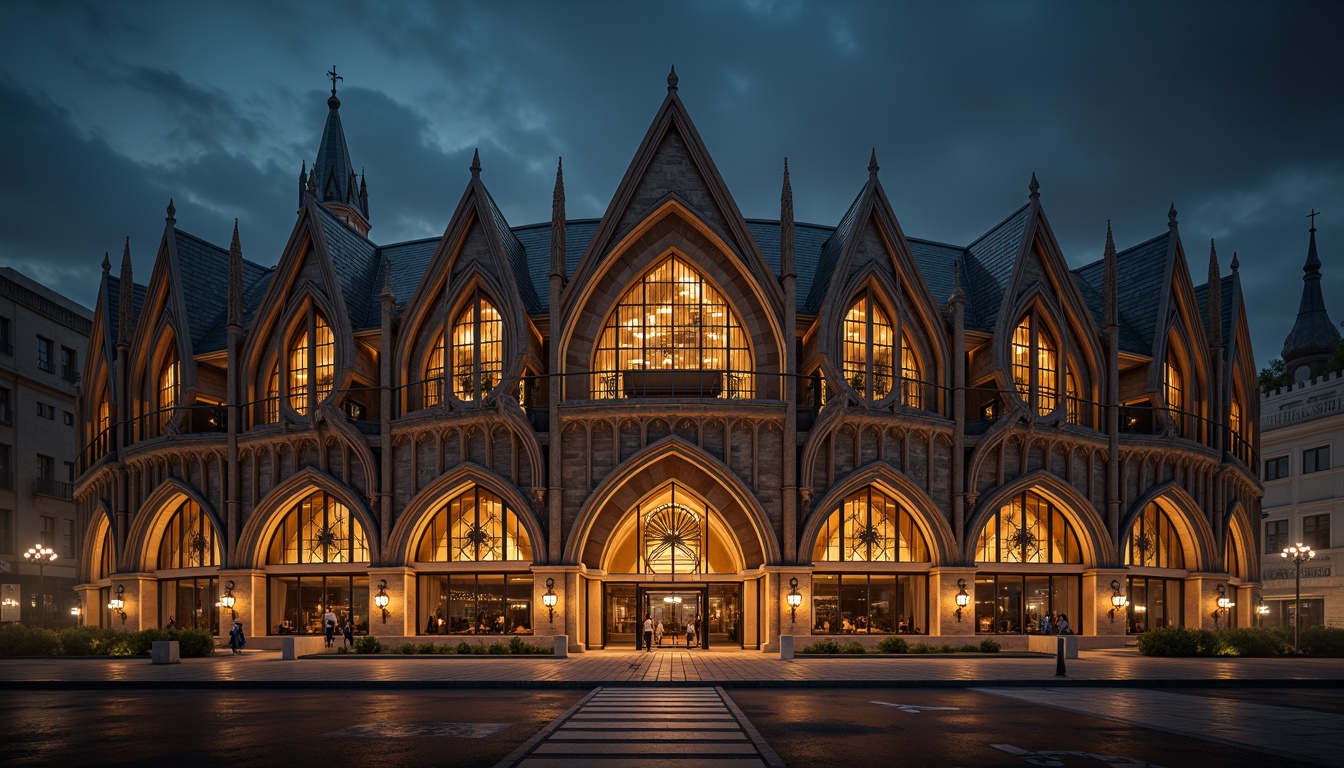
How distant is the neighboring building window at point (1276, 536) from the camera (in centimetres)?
6650

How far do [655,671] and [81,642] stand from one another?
75.3 ft

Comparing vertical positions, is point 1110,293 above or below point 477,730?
above

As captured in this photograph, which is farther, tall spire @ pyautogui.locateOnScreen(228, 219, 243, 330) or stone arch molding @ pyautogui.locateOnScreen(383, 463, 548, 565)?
tall spire @ pyautogui.locateOnScreen(228, 219, 243, 330)


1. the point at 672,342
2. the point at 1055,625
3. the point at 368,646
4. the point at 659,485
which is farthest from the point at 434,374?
the point at 1055,625

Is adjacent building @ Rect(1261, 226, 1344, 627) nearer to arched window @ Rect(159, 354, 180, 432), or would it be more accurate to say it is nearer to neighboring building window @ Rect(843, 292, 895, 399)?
neighboring building window @ Rect(843, 292, 895, 399)

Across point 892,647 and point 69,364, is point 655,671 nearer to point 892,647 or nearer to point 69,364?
point 892,647

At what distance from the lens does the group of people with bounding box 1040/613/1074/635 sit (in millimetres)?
40156

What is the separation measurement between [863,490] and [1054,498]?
844cm

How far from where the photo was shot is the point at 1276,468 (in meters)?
67.6

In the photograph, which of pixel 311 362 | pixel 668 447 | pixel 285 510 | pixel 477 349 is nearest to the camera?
pixel 668 447

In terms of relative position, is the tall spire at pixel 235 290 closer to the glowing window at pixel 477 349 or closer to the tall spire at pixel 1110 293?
the glowing window at pixel 477 349

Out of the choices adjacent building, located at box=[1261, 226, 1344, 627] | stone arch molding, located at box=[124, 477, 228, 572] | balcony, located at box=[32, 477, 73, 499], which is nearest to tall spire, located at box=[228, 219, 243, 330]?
stone arch molding, located at box=[124, 477, 228, 572]

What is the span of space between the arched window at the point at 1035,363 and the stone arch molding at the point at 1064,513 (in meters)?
3.15

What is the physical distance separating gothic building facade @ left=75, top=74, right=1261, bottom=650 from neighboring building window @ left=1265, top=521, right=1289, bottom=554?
2405cm
